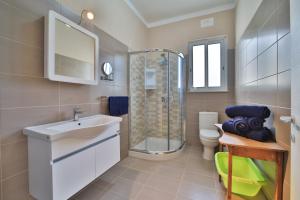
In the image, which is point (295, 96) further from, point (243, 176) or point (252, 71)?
point (243, 176)

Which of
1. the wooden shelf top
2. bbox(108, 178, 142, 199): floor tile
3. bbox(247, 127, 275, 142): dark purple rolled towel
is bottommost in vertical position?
bbox(108, 178, 142, 199): floor tile

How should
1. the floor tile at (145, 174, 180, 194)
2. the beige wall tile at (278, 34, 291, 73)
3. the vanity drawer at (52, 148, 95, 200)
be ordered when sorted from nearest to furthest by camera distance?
1. the beige wall tile at (278, 34, 291, 73)
2. the vanity drawer at (52, 148, 95, 200)
3. the floor tile at (145, 174, 180, 194)

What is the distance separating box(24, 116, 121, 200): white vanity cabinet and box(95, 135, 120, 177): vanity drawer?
5 cm

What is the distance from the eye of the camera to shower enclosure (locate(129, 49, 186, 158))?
8.71 feet

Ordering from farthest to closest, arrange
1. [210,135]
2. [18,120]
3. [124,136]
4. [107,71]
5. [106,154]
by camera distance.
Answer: [124,136] → [210,135] → [107,71] → [106,154] → [18,120]

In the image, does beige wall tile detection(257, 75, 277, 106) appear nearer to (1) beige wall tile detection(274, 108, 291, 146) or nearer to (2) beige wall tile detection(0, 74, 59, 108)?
(1) beige wall tile detection(274, 108, 291, 146)

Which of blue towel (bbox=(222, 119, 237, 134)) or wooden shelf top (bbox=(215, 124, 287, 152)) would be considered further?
blue towel (bbox=(222, 119, 237, 134))

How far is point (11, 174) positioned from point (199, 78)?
2867 mm

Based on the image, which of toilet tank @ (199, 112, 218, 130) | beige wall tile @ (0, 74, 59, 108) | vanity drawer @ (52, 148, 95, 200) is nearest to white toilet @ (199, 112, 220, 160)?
toilet tank @ (199, 112, 218, 130)

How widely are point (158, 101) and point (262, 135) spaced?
1936 mm

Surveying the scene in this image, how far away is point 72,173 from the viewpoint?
1144 mm

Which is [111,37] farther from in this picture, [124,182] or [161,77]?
[124,182]

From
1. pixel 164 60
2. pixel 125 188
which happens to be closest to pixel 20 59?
pixel 125 188

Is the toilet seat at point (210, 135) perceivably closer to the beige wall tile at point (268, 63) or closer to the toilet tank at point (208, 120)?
the toilet tank at point (208, 120)
